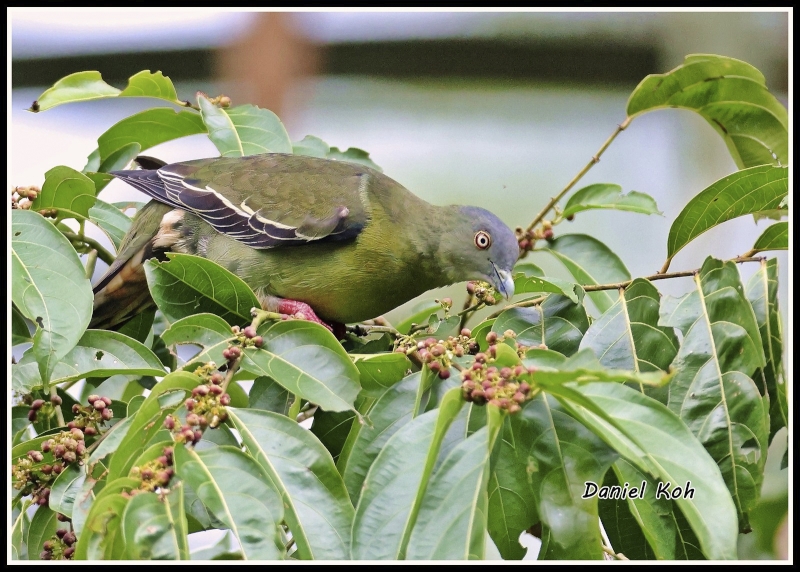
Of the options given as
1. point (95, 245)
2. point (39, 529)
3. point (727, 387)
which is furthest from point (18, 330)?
point (727, 387)

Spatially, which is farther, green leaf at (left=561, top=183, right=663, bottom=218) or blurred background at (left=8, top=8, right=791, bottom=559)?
blurred background at (left=8, top=8, right=791, bottom=559)

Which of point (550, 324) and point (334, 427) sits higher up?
point (550, 324)

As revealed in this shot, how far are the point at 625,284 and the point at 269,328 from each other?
116 cm

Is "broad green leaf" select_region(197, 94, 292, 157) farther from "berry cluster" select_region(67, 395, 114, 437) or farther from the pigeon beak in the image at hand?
"berry cluster" select_region(67, 395, 114, 437)

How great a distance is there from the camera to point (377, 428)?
217 centimetres

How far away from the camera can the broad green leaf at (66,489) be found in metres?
2.28

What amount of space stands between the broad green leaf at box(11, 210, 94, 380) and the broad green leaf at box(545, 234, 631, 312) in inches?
77.5

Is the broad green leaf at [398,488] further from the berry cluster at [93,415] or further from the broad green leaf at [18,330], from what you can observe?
the broad green leaf at [18,330]

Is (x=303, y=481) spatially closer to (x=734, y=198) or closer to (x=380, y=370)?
(x=380, y=370)

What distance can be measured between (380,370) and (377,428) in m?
0.20

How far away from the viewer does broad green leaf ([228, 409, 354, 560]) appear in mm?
1896

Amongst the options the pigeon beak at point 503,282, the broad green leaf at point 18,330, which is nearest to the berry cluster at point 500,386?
the pigeon beak at point 503,282

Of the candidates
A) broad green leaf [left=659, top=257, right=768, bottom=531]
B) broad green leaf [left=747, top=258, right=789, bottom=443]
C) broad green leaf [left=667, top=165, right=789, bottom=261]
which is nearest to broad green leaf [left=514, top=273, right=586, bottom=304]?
broad green leaf [left=659, top=257, right=768, bottom=531]

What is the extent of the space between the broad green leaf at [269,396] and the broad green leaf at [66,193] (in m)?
1.14
